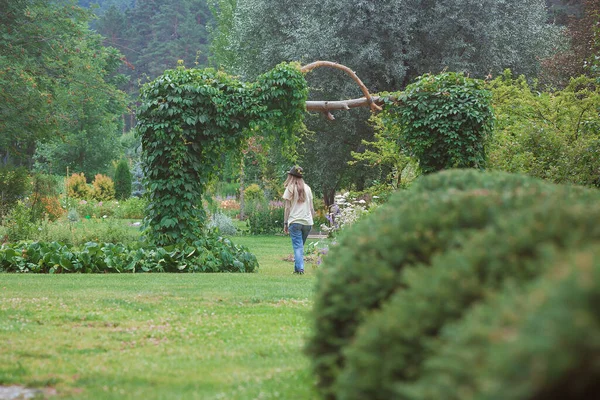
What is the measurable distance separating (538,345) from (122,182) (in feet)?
111

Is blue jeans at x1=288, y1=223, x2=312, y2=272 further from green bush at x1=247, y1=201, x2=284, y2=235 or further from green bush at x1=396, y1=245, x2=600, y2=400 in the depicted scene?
green bush at x1=247, y1=201, x2=284, y2=235

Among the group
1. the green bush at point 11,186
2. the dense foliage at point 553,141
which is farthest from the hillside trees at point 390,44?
the green bush at point 11,186

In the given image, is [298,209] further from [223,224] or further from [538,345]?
[538,345]

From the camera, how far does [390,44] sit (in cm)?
2286

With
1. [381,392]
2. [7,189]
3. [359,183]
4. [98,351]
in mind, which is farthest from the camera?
[359,183]

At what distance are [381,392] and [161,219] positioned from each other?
34.2ft

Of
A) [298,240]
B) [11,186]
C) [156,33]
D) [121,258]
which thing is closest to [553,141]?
[298,240]

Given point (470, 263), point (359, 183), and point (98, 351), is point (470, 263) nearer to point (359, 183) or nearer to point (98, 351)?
point (98, 351)

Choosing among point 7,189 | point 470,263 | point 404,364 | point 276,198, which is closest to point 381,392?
point 404,364

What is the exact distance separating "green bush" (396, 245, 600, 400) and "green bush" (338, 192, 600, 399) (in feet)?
0.83

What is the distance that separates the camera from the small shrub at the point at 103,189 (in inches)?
1289

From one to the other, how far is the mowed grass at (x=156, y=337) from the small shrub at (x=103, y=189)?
75.5 feet

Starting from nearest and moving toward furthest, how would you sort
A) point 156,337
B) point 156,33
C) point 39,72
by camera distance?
point 156,337 → point 39,72 → point 156,33

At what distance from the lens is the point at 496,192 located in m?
3.20
